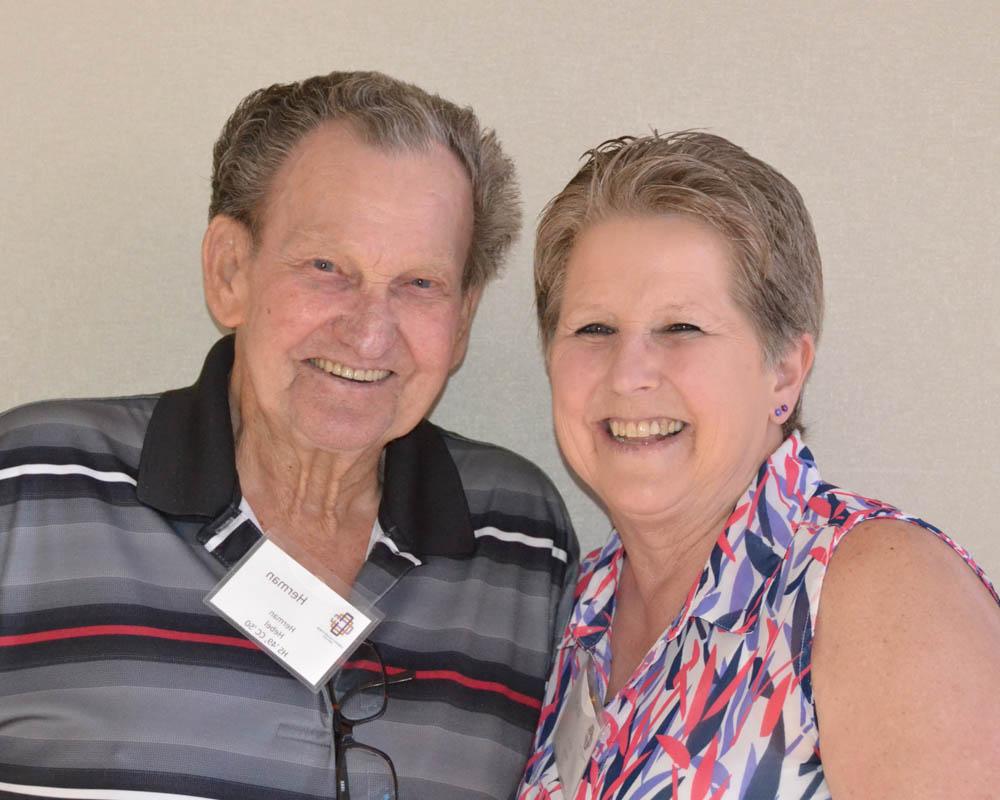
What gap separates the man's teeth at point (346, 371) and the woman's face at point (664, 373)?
376 millimetres

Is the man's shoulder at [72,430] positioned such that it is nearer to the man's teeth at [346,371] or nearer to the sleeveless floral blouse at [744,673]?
the man's teeth at [346,371]

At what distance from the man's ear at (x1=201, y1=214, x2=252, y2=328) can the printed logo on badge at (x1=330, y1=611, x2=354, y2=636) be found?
1.97 ft

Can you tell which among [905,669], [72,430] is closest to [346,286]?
[72,430]

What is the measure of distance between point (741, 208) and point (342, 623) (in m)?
0.94

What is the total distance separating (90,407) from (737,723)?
1.24 meters

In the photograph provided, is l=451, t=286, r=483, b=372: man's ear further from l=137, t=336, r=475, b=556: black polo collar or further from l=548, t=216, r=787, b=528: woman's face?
l=548, t=216, r=787, b=528: woman's face

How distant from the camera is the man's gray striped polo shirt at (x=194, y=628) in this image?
176 centimetres

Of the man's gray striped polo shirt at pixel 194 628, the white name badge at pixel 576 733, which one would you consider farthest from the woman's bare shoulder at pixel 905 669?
the man's gray striped polo shirt at pixel 194 628

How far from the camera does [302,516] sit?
212cm

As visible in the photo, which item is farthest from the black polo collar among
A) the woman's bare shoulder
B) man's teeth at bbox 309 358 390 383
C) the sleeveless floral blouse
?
the woman's bare shoulder

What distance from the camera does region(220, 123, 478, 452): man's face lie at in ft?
6.52

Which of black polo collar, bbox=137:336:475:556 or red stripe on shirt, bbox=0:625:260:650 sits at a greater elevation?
black polo collar, bbox=137:336:475:556

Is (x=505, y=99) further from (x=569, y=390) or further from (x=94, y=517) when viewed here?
(x=94, y=517)

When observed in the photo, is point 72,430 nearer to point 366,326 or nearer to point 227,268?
point 227,268
